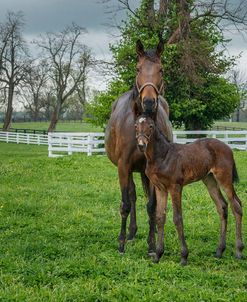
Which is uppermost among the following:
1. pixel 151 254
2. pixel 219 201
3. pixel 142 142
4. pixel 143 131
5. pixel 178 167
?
pixel 143 131

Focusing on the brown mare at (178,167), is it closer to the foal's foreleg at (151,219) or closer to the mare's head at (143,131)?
the mare's head at (143,131)

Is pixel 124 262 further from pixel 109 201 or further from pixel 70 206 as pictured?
pixel 109 201

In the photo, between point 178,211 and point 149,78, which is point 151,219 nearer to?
point 178,211

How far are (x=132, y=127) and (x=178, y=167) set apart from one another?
3.64ft

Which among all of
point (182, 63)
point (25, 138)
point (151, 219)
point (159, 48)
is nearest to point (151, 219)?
point (151, 219)

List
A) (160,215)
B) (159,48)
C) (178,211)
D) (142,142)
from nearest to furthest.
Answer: (142,142)
(178,211)
(160,215)
(159,48)

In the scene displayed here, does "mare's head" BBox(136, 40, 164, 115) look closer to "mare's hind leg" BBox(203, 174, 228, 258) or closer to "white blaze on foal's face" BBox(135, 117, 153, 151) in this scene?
"white blaze on foal's face" BBox(135, 117, 153, 151)

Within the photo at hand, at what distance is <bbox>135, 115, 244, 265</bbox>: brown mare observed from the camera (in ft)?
18.1

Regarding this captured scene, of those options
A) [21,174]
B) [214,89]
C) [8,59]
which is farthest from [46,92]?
[21,174]

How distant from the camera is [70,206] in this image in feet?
30.1

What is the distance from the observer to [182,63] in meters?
22.8

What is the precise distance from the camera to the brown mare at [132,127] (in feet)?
18.8

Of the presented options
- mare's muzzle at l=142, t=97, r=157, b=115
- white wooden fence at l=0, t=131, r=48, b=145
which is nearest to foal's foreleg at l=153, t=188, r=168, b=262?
mare's muzzle at l=142, t=97, r=157, b=115

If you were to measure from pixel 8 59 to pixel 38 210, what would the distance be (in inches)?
1628
